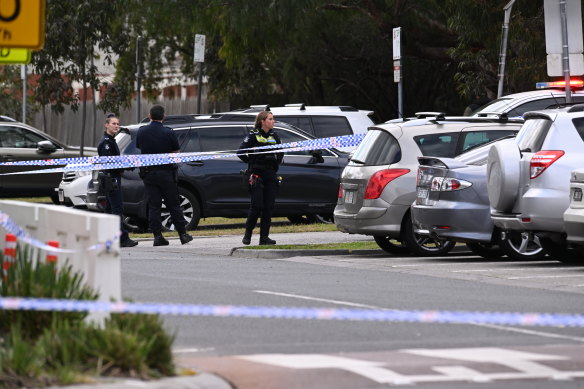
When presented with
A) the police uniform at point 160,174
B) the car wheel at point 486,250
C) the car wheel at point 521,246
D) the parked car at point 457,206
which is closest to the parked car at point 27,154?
the police uniform at point 160,174

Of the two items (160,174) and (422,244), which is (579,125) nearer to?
(422,244)

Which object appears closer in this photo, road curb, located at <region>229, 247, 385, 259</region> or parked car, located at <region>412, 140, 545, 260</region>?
parked car, located at <region>412, 140, 545, 260</region>

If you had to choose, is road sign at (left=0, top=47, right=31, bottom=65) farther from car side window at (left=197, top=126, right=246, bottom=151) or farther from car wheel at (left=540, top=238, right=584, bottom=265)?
car side window at (left=197, top=126, right=246, bottom=151)

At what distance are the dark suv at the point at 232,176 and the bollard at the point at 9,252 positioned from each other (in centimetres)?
1264

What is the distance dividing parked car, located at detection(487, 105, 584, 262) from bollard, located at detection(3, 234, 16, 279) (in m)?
7.08

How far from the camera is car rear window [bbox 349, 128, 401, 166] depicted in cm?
1786

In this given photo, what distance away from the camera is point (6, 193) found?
29281 millimetres

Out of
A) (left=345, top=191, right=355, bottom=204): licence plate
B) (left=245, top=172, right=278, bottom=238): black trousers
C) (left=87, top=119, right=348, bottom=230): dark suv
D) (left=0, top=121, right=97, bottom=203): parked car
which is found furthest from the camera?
(left=0, top=121, right=97, bottom=203): parked car

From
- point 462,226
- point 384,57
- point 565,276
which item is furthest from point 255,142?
point 384,57

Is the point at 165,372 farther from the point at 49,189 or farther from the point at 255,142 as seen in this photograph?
the point at 49,189

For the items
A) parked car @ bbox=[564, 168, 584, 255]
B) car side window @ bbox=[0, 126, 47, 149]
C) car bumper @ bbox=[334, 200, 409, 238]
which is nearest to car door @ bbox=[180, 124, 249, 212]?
car bumper @ bbox=[334, 200, 409, 238]

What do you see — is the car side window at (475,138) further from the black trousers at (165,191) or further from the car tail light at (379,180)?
the black trousers at (165,191)

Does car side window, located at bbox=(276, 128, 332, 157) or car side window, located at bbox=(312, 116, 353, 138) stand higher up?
car side window, located at bbox=(312, 116, 353, 138)

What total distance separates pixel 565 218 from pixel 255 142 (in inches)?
222
